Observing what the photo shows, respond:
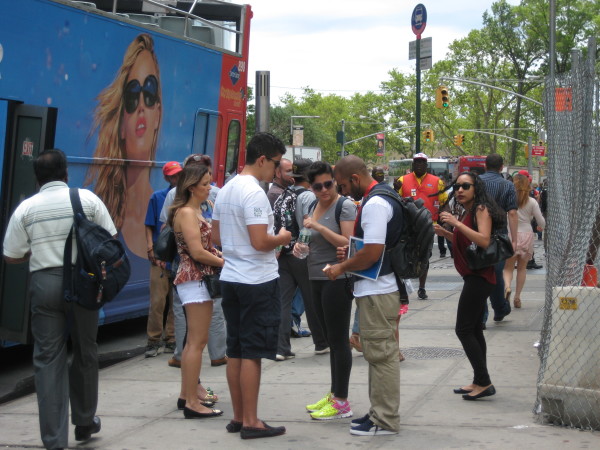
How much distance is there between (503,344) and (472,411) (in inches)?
113

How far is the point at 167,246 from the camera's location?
6.98 m

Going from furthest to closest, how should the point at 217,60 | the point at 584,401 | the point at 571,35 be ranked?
the point at 571,35 → the point at 217,60 → the point at 584,401

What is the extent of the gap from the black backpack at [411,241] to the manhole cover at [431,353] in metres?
3.01

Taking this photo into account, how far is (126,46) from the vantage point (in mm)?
9625

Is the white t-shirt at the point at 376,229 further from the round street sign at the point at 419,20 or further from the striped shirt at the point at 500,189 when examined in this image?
the round street sign at the point at 419,20

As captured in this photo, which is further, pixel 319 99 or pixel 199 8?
pixel 319 99

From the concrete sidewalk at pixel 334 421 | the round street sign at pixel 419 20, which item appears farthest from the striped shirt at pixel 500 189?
the round street sign at pixel 419 20

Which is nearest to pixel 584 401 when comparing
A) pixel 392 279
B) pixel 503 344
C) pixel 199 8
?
pixel 392 279

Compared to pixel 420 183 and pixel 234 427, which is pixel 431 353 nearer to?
pixel 234 427

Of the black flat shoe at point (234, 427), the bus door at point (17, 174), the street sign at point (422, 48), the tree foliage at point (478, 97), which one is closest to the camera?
the black flat shoe at point (234, 427)

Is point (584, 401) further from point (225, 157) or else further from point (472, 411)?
point (225, 157)

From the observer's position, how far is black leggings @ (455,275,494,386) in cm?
691

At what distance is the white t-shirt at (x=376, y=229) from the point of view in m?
5.83

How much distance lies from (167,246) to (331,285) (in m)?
1.31
